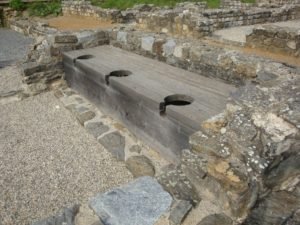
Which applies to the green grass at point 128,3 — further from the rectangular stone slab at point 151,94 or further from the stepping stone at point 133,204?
the stepping stone at point 133,204

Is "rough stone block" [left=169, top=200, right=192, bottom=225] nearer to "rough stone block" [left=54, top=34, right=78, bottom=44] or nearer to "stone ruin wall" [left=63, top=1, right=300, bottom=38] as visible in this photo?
"rough stone block" [left=54, top=34, right=78, bottom=44]

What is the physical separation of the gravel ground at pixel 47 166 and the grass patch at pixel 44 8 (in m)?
12.9

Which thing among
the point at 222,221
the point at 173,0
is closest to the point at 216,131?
the point at 222,221

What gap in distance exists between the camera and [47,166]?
394 centimetres

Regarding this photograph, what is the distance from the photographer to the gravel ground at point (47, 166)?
10.8 feet

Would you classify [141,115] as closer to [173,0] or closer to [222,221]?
[222,221]

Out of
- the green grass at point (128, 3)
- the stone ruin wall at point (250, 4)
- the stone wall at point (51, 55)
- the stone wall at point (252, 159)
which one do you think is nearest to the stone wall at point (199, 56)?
the stone wall at point (51, 55)

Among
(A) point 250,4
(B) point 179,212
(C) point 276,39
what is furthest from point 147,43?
(A) point 250,4

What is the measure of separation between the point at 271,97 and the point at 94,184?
2226 millimetres

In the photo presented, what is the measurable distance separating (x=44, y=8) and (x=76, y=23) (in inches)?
196

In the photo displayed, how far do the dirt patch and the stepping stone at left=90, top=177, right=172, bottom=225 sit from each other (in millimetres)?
10156

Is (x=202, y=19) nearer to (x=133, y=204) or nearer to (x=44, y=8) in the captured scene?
(x=133, y=204)

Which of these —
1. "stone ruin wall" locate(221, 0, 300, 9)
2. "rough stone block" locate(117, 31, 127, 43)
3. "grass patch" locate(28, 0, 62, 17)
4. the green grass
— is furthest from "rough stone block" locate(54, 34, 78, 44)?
"grass patch" locate(28, 0, 62, 17)

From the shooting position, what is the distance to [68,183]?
11.8 feet
